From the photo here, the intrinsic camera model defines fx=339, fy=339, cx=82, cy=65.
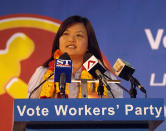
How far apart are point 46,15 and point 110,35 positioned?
0.60 metres

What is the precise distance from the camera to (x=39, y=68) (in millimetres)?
2744

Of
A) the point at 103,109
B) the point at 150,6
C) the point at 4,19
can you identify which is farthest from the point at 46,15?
the point at 103,109

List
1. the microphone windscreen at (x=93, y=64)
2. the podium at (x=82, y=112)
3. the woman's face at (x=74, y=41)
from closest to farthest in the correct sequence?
1. the podium at (x=82, y=112)
2. the microphone windscreen at (x=93, y=64)
3. the woman's face at (x=74, y=41)

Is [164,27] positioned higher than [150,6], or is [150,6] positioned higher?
[150,6]

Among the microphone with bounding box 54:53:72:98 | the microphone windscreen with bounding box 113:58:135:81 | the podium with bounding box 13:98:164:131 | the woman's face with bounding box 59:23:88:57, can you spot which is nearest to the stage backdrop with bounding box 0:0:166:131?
the woman's face with bounding box 59:23:88:57

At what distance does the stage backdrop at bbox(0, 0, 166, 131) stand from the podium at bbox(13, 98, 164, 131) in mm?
1497

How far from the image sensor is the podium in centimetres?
127

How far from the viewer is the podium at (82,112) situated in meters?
1.27

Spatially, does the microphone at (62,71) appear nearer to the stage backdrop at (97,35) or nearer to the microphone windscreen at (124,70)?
the microphone windscreen at (124,70)

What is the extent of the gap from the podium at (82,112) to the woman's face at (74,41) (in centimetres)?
145

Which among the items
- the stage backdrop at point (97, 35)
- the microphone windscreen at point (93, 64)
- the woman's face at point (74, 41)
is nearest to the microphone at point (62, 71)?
the microphone windscreen at point (93, 64)

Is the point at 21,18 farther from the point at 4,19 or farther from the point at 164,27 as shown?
the point at 164,27

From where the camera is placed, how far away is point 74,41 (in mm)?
2771

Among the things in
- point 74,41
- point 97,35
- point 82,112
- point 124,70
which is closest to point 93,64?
point 124,70
